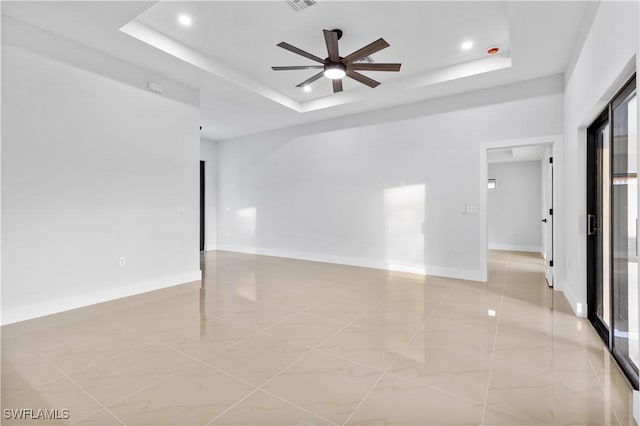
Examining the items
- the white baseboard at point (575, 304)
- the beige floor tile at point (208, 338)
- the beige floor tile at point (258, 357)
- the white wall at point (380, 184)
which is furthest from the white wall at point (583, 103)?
the beige floor tile at point (208, 338)

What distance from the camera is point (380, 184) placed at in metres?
6.09

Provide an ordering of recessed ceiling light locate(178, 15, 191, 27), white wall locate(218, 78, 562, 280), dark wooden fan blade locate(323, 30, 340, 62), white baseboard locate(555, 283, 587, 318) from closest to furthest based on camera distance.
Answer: dark wooden fan blade locate(323, 30, 340, 62), white baseboard locate(555, 283, 587, 318), recessed ceiling light locate(178, 15, 191, 27), white wall locate(218, 78, 562, 280)

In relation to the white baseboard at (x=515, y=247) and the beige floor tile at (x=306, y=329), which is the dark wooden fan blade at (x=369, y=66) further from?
the white baseboard at (x=515, y=247)

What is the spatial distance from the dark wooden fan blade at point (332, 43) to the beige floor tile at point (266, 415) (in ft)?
10.0

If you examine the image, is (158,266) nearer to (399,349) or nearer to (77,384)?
(77,384)

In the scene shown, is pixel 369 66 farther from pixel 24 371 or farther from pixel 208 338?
pixel 24 371

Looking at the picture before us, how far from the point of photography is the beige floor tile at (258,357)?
2262 millimetres

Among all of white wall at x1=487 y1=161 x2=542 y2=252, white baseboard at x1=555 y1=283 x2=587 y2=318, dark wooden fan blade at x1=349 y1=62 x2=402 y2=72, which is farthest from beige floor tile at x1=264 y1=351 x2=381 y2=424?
white wall at x1=487 y1=161 x2=542 y2=252

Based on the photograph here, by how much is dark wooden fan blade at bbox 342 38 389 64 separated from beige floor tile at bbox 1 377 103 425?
11.7 ft

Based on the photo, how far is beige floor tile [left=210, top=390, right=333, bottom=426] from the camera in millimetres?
1743

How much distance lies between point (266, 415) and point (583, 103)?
398 cm

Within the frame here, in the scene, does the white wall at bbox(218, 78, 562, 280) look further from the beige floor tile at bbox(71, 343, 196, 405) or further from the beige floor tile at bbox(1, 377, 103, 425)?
the beige floor tile at bbox(1, 377, 103, 425)

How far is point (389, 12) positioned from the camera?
3447 mm

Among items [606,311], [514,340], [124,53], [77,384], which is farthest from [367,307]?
[124,53]
